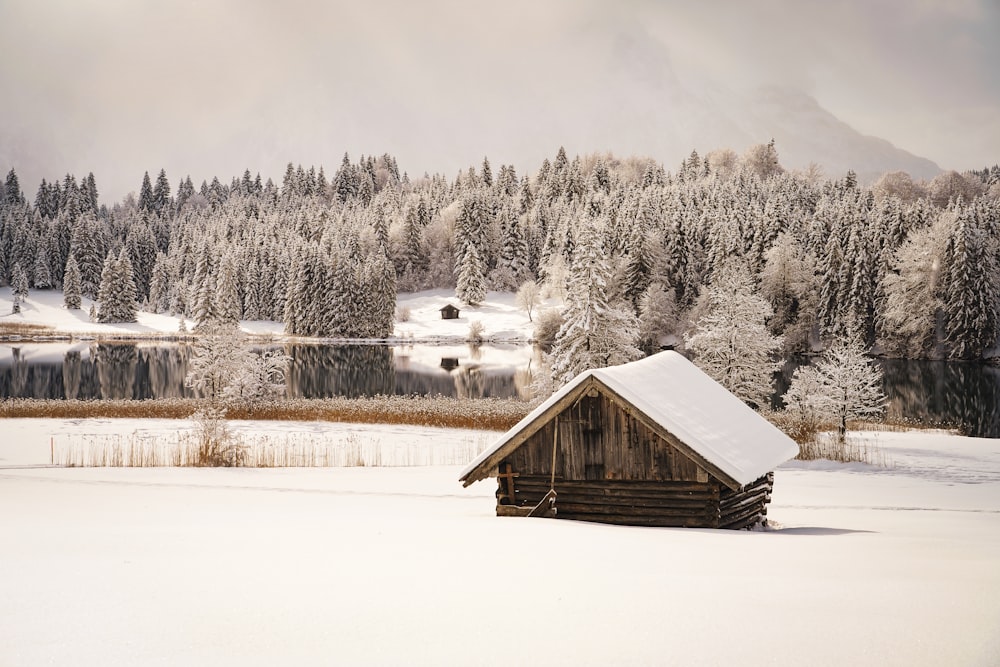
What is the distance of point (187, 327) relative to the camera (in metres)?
118

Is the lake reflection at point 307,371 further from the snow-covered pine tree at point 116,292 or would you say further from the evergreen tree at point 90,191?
the evergreen tree at point 90,191

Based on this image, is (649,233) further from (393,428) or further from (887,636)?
(887,636)

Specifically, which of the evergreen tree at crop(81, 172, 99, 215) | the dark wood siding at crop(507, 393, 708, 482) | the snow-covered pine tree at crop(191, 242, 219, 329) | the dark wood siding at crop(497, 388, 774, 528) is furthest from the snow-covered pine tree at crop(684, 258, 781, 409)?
the evergreen tree at crop(81, 172, 99, 215)

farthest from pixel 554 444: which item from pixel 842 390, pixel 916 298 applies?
pixel 916 298

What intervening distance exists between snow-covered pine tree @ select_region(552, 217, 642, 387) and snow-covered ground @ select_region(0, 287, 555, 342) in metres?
64.5

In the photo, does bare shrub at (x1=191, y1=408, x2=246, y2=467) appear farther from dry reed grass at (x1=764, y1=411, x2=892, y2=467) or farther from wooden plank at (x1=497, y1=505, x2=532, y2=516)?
dry reed grass at (x1=764, y1=411, x2=892, y2=467)

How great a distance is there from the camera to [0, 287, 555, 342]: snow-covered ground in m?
110

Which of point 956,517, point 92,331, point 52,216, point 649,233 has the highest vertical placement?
point 52,216

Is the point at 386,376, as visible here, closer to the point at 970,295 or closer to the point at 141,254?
the point at 970,295

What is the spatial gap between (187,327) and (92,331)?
13020 mm

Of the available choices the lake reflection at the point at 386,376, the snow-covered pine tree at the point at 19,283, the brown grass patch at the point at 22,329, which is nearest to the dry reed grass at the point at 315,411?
the lake reflection at the point at 386,376

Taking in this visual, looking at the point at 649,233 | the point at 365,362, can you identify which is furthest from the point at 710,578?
the point at 649,233

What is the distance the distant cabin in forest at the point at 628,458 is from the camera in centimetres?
1383

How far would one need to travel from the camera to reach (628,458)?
47.1 ft
